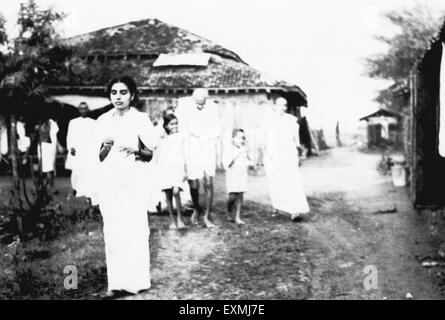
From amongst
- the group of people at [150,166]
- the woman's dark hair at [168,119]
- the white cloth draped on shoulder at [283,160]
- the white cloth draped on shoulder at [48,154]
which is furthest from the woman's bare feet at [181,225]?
the white cloth draped on shoulder at [48,154]

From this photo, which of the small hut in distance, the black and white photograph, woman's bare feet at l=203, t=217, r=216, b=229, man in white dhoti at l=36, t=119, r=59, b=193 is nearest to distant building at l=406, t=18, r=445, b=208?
the black and white photograph

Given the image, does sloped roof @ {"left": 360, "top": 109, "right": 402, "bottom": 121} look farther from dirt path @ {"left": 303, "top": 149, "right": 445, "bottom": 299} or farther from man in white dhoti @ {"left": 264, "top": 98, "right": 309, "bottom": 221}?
man in white dhoti @ {"left": 264, "top": 98, "right": 309, "bottom": 221}

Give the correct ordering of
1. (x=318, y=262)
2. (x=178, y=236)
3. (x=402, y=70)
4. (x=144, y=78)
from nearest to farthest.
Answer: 1. (x=318, y=262)
2. (x=178, y=236)
3. (x=402, y=70)
4. (x=144, y=78)

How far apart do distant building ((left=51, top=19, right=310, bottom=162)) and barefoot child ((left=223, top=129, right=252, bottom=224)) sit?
228 inches

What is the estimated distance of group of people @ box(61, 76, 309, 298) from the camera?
4023 millimetres

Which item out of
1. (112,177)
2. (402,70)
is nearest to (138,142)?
(112,177)

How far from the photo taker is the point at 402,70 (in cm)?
920

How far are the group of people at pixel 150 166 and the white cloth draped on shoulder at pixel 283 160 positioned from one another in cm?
1

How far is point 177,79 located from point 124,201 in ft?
32.9

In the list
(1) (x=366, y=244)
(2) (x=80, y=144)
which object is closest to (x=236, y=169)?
(1) (x=366, y=244)

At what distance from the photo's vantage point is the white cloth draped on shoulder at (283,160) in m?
6.93

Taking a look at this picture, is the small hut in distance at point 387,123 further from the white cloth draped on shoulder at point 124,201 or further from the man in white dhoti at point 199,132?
the white cloth draped on shoulder at point 124,201
